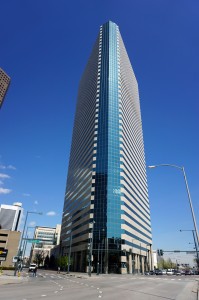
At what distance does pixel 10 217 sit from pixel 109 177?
132 metres

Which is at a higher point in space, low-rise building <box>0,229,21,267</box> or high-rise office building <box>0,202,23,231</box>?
high-rise office building <box>0,202,23,231</box>

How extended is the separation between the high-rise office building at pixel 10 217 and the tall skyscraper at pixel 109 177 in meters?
82.4

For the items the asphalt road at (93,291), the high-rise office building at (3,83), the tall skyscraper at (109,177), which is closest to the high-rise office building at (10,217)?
the tall skyscraper at (109,177)

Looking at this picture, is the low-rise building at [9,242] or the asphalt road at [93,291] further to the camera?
the low-rise building at [9,242]

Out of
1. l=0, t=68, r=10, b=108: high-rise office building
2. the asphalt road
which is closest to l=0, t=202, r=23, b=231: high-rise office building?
l=0, t=68, r=10, b=108: high-rise office building

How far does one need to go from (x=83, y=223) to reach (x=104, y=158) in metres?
26.3

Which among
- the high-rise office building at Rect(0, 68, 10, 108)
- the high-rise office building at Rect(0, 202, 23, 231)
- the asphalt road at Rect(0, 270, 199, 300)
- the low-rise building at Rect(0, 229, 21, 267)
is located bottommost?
the asphalt road at Rect(0, 270, 199, 300)

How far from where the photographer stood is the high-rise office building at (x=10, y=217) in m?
180

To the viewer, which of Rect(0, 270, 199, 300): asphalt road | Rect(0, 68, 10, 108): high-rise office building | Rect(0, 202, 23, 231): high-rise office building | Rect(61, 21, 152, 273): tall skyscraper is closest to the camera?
Rect(0, 270, 199, 300): asphalt road

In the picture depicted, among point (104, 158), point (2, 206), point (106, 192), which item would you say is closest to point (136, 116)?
point (104, 158)

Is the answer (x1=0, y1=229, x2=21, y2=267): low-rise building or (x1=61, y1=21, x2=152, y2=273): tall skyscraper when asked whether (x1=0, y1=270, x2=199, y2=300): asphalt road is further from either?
(x1=0, y1=229, x2=21, y2=267): low-rise building

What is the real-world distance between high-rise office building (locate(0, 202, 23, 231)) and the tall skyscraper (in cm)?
8245

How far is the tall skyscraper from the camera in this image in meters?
76.4

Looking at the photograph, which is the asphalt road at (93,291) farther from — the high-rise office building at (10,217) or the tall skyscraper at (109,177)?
the high-rise office building at (10,217)
